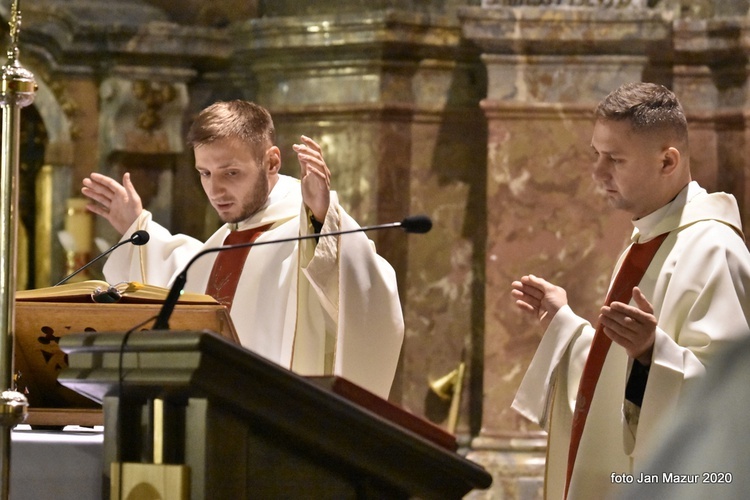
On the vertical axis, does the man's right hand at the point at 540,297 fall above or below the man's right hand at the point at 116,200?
below

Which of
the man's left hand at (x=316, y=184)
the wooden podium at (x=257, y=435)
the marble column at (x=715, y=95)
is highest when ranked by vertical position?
the marble column at (x=715, y=95)

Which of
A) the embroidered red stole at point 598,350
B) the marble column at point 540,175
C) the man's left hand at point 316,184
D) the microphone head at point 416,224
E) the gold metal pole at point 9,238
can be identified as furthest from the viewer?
the marble column at point 540,175

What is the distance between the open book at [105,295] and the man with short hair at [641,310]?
919 mm

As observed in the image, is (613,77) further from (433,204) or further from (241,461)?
(241,461)

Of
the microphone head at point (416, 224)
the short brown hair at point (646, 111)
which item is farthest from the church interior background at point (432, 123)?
the microphone head at point (416, 224)

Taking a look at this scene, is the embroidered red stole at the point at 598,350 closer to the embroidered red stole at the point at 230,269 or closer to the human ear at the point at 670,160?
the human ear at the point at 670,160

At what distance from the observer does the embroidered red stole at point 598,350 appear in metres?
3.37

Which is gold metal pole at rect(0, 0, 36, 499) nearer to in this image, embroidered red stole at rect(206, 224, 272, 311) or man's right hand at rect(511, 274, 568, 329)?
man's right hand at rect(511, 274, 568, 329)

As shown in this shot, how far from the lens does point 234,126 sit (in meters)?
4.22

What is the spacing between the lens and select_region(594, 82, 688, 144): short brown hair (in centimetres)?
332

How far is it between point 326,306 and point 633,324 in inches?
49.2

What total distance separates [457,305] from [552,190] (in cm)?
81

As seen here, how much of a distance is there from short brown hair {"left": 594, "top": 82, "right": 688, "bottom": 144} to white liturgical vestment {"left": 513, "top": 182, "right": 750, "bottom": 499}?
176 mm

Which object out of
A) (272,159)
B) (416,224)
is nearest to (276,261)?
(272,159)
